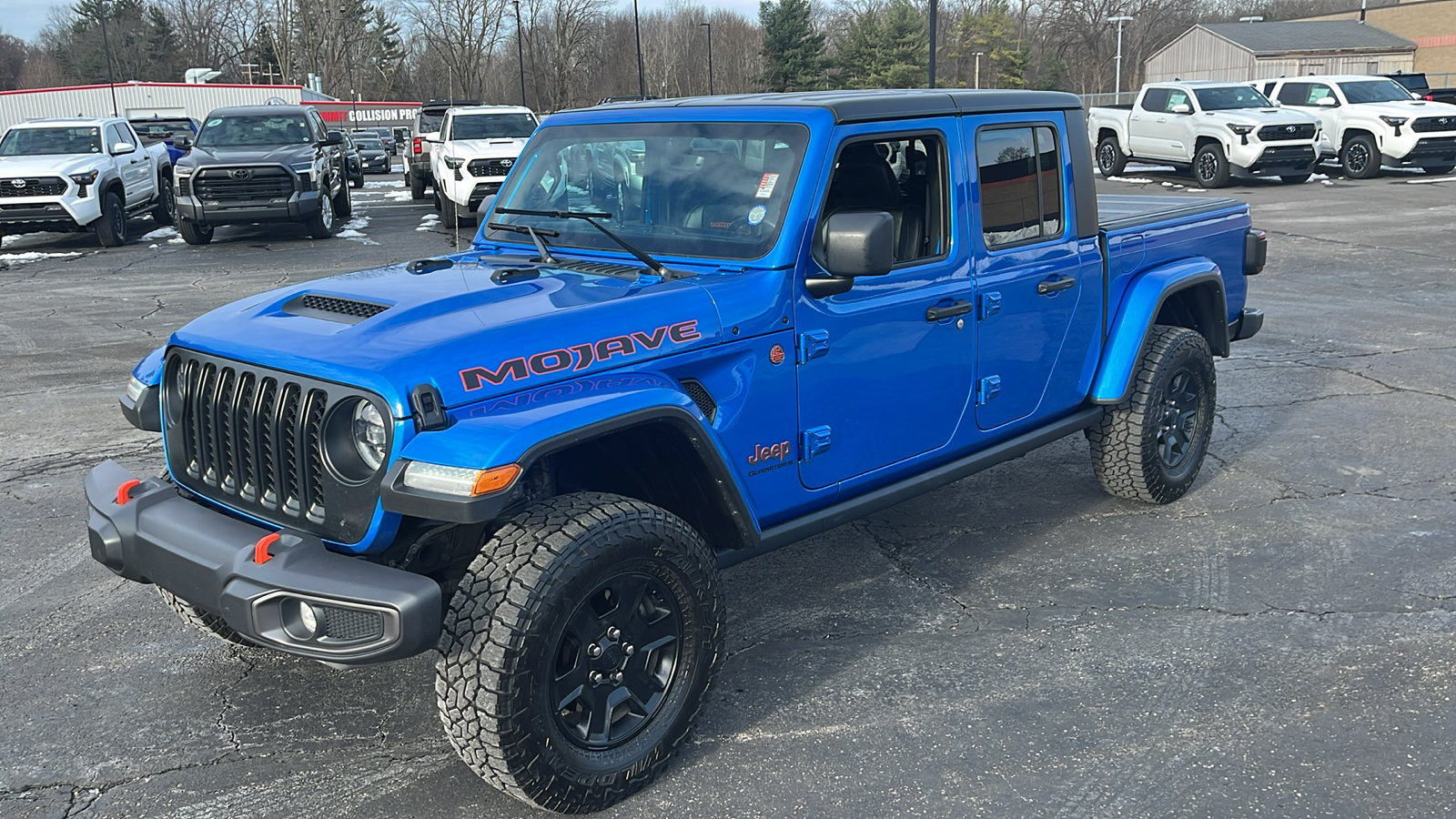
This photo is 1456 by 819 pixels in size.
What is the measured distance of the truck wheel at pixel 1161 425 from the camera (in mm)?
5258

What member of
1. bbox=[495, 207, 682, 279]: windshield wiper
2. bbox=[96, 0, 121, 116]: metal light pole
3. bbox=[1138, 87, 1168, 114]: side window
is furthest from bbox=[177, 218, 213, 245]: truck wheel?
bbox=[96, 0, 121, 116]: metal light pole

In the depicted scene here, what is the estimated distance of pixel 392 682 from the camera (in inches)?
155

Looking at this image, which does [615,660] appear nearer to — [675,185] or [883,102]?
[675,185]

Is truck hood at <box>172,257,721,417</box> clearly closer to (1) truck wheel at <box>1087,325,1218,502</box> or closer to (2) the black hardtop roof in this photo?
(2) the black hardtop roof

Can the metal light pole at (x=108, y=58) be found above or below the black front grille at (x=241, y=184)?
above

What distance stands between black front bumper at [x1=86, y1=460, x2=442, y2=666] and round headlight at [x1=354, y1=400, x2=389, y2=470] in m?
0.25

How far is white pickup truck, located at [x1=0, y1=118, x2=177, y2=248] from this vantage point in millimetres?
15867

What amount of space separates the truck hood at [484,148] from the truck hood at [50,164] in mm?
4828

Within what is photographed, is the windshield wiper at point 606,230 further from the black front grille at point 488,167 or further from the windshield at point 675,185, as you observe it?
the black front grille at point 488,167

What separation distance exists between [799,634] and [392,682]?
1424 millimetres

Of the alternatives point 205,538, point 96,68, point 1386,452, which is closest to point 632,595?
point 205,538

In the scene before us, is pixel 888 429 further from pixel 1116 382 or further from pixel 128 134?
pixel 128 134

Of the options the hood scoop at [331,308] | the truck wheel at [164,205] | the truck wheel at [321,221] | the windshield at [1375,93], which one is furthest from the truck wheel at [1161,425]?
the windshield at [1375,93]

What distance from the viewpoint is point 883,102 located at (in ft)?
13.4
